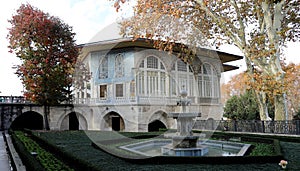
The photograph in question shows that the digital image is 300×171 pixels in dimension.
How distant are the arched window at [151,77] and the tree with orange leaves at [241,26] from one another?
24.1 feet

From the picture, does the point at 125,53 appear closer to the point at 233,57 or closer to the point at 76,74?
the point at 76,74

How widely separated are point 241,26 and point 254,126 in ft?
18.0

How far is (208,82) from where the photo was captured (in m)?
27.7

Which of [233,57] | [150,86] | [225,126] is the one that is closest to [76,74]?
[150,86]

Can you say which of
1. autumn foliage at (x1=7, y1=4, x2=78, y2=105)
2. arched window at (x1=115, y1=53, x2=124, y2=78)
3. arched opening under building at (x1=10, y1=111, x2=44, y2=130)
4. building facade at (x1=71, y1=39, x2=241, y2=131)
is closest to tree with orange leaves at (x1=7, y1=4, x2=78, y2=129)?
autumn foliage at (x1=7, y1=4, x2=78, y2=105)

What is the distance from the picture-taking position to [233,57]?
27797 millimetres

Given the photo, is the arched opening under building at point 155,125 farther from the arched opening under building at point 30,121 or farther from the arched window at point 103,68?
the arched opening under building at point 30,121

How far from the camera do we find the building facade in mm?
22219

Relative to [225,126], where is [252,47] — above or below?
above

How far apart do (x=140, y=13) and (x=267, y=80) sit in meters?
6.89

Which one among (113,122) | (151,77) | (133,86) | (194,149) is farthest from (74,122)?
(194,149)

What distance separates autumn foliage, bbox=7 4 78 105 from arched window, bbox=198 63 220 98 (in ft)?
42.0

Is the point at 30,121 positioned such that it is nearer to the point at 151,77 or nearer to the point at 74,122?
the point at 74,122

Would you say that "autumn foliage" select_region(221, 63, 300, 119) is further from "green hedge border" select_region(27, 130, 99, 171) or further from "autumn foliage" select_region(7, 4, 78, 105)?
"autumn foliage" select_region(7, 4, 78, 105)
